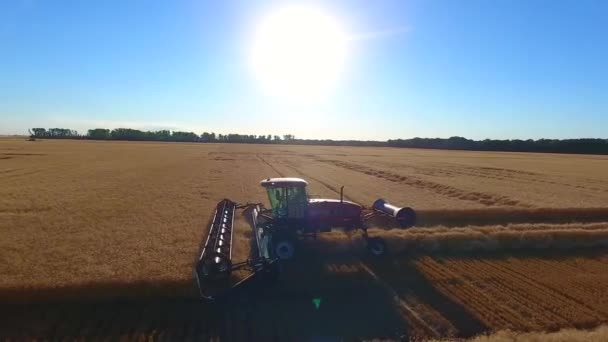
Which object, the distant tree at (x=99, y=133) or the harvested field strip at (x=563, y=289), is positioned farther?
the distant tree at (x=99, y=133)

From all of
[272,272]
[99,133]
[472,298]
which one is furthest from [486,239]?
[99,133]

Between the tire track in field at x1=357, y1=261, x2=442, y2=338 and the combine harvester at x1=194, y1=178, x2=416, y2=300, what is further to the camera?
the combine harvester at x1=194, y1=178, x2=416, y2=300

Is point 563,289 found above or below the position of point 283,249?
below

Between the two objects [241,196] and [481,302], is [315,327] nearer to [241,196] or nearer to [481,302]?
[481,302]

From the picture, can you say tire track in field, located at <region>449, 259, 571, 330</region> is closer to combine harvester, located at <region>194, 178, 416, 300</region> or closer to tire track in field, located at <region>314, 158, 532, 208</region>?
combine harvester, located at <region>194, 178, 416, 300</region>

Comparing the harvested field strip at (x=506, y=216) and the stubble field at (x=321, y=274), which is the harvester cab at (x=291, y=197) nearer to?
the stubble field at (x=321, y=274)

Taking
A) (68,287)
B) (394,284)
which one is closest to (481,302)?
(394,284)

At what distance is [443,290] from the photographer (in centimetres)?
1098

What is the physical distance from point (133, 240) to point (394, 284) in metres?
9.09

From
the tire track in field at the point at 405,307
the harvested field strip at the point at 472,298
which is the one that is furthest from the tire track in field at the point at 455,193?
the tire track in field at the point at 405,307

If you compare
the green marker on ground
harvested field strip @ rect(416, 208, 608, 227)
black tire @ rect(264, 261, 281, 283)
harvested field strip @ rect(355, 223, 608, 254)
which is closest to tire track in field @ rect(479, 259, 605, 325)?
harvested field strip @ rect(355, 223, 608, 254)

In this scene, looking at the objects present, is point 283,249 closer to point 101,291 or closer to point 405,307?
point 405,307

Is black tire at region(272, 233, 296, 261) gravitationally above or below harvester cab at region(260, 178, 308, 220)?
below

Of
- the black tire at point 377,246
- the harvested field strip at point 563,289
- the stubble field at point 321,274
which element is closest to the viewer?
the stubble field at point 321,274
